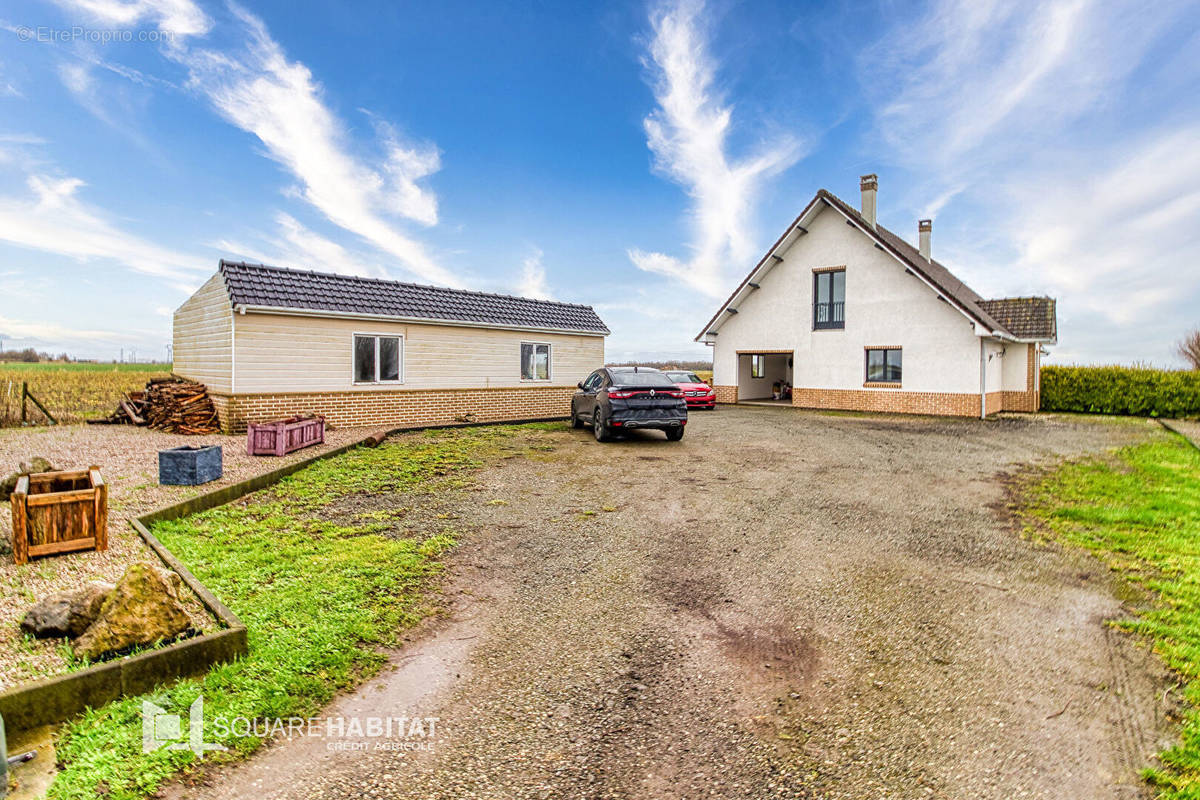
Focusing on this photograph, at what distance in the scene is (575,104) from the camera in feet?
67.8

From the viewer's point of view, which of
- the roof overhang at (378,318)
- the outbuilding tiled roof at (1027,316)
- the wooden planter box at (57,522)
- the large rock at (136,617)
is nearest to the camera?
the large rock at (136,617)

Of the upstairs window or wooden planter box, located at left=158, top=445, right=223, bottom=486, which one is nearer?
wooden planter box, located at left=158, top=445, right=223, bottom=486

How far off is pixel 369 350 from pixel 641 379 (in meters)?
7.95

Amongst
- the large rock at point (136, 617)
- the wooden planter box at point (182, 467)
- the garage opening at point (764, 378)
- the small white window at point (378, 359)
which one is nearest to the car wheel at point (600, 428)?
the small white window at point (378, 359)

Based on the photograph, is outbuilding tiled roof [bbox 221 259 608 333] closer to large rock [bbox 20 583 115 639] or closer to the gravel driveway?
the gravel driveway

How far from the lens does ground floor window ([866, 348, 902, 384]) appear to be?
21.5 metres

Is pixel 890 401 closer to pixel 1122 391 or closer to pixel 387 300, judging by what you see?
pixel 1122 391

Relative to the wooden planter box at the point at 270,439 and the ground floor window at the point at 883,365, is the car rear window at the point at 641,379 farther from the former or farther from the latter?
the ground floor window at the point at 883,365

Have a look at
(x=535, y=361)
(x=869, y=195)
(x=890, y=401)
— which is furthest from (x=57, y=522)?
(x=869, y=195)

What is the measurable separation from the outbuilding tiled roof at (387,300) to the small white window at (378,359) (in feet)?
2.60

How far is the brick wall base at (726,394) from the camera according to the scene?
2622cm

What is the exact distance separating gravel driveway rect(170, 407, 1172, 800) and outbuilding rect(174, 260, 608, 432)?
907 centimetres

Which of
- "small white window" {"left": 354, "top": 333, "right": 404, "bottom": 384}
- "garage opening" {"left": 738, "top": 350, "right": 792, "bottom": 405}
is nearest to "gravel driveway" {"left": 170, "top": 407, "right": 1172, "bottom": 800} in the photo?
"small white window" {"left": 354, "top": 333, "right": 404, "bottom": 384}

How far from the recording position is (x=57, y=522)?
503 cm
